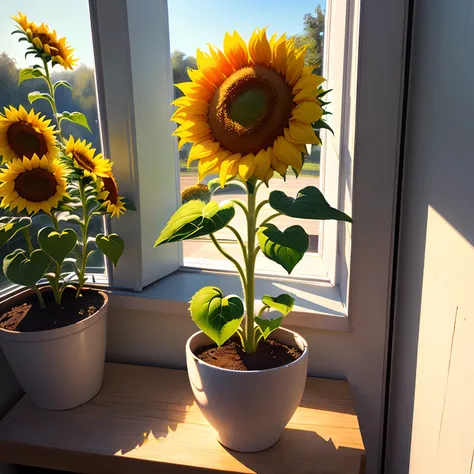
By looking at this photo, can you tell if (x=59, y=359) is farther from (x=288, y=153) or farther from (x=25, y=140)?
(x=288, y=153)

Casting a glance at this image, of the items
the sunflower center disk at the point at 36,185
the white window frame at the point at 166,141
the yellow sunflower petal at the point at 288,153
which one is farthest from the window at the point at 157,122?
the yellow sunflower petal at the point at 288,153

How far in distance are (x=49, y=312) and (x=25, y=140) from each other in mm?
317

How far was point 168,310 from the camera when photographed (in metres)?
0.99

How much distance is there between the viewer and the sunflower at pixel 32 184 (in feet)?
2.58

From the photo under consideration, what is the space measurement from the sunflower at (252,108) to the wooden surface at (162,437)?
1.55 feet

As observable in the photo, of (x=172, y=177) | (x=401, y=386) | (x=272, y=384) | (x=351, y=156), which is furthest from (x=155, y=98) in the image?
(x=401, y=386)

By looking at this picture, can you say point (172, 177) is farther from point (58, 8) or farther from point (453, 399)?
point (453, 399)

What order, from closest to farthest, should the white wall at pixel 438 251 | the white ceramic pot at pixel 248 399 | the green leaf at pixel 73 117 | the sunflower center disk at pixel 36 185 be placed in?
the white wall at pixel 438 251, the white ceramic pot at pixel 248 399, the sunflower center disk at pixel 36 185, the green leaf at pixel 73 117

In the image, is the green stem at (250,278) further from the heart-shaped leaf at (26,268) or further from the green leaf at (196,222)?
the heart-shaped leaf at (26,268)

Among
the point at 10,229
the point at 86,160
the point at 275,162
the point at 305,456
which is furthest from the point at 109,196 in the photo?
the point at 305,456

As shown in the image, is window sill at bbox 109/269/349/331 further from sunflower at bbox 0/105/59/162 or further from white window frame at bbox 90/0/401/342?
sunflower at bbox 0/105/59/162

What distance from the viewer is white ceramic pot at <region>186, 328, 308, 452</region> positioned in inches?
27.2

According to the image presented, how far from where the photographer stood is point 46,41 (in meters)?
0.82

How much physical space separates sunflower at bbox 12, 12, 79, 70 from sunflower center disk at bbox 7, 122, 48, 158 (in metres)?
0.14
